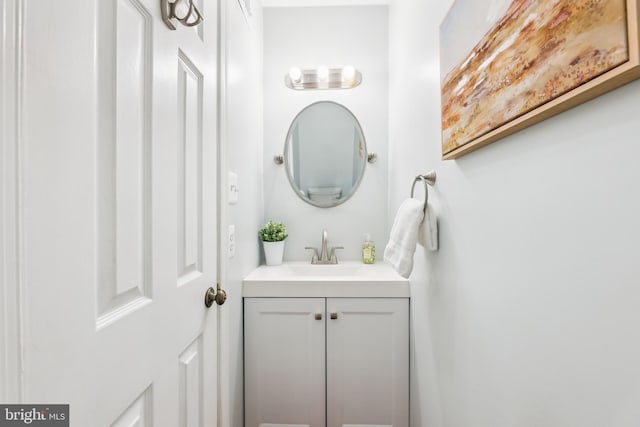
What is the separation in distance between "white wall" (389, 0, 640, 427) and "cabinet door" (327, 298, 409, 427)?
0.39 meters

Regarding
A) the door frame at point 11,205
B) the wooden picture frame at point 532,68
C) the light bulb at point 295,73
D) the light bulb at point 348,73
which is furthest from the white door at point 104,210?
the light bulb at point 348,73

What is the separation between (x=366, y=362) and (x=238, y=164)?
3.52 feet

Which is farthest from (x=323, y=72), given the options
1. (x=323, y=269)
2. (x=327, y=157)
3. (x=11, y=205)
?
(x=11, y=205)

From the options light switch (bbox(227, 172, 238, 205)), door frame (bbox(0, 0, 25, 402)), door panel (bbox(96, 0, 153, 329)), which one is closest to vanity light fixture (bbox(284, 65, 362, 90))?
light switch (bbox(227, 172, 238, 205))

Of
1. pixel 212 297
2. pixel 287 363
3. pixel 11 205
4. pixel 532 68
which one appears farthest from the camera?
pixel 287 363

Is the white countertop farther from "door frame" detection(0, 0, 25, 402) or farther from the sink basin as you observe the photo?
"door frame" detection(0, 0, 25, 402)

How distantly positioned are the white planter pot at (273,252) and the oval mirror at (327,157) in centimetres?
35

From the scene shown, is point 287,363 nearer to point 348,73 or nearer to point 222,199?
point 222,199

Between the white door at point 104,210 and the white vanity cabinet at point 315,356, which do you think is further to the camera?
the white vanity cabinet at point 315,356

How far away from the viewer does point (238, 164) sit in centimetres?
134

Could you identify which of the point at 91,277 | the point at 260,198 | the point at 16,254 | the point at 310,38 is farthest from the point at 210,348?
the point at 310,38

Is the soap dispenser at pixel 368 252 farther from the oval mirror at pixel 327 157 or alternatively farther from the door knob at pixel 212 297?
the door knob at pixel 212 297

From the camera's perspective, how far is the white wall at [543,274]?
38 centimetres

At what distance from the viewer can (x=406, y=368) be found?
4.71 ft
